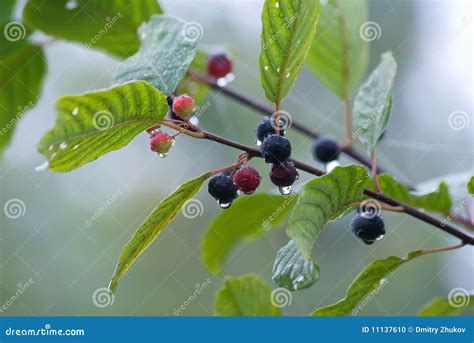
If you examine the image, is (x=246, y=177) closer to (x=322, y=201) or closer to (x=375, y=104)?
(x=322, y=201)

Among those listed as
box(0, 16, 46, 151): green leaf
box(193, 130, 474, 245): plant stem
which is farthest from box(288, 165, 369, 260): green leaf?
box(0, 16, 46, 151): green leaf

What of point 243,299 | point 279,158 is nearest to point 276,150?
point 279,158

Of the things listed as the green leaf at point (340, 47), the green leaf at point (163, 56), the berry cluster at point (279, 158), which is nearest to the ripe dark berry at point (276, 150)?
the berry cluster at point (279, 158)

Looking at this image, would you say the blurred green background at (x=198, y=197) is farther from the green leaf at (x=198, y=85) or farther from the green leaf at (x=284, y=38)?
the green leaf at (x=284, y=38)

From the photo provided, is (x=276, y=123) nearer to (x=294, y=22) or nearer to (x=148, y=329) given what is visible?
(x=294, y=22)

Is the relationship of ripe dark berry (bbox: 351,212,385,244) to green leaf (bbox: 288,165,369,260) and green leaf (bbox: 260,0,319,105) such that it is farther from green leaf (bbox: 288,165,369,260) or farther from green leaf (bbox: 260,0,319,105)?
green leaf (bbox: 260,0,319,105)

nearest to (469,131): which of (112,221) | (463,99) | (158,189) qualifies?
(463,99)
